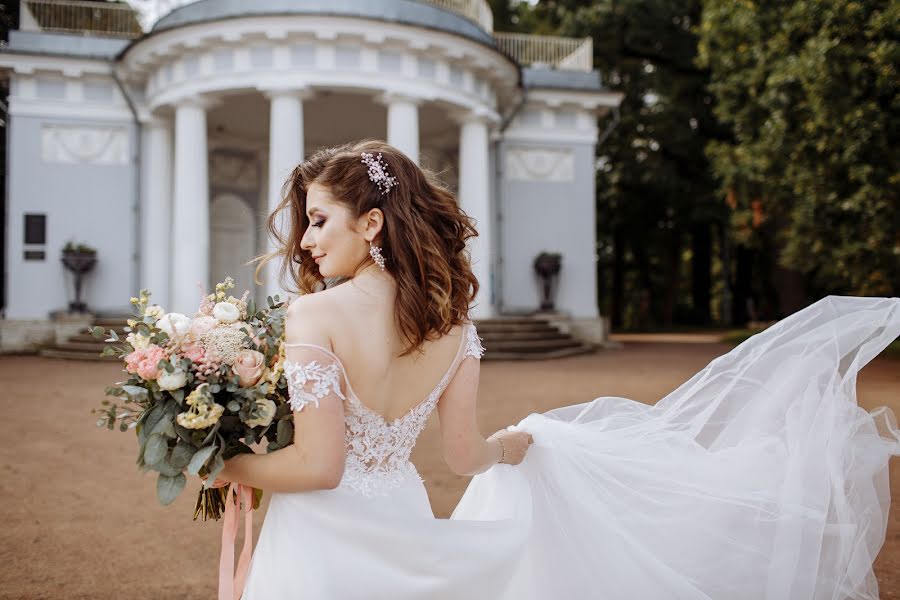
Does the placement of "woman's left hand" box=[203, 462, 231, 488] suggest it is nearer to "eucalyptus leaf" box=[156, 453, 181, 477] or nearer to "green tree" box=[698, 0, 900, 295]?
"eucalyptus leaf" box=[156, 453, 181, 477]

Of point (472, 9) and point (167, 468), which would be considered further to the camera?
point (472, 9)

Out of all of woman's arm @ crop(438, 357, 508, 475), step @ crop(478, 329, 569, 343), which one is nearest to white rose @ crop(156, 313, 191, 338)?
woman's arm @ crop(438, 357, 508, 475)

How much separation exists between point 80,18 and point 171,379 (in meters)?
18.2

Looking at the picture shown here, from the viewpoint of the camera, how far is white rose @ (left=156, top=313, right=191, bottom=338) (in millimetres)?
1888

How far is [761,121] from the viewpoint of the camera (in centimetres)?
1667

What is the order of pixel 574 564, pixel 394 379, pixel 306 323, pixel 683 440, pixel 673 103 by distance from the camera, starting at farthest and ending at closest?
pixel 673 103 → pixel 683 440 → pixel 574 564 → pixel 394 379 → pixel 306 323

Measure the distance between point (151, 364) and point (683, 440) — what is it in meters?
1.95

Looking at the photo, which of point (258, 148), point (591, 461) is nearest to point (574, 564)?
point (591, 461)

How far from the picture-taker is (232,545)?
197cm

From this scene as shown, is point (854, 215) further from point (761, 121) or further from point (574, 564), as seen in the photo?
point (574, 564)

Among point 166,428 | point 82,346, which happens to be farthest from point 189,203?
point 166,428

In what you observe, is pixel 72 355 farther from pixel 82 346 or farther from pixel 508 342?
pixel 508 342

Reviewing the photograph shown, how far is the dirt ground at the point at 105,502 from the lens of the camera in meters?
3.40

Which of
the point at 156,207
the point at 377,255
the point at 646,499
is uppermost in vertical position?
the point at 156,207
